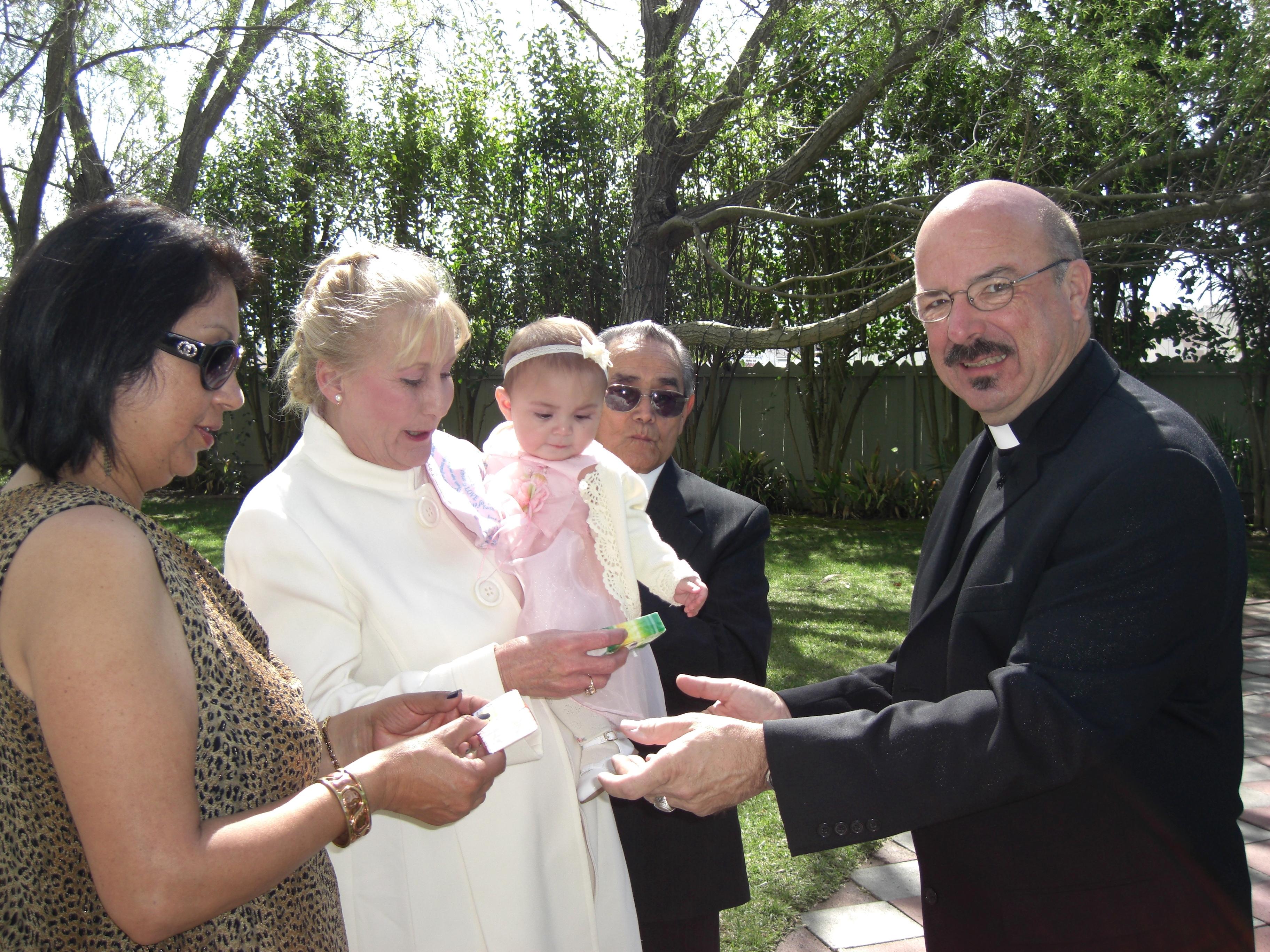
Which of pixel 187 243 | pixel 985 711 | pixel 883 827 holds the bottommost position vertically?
pixel 883 827

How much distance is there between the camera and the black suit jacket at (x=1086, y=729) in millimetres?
1863

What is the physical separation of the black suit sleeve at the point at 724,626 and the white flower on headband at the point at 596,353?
68 cm

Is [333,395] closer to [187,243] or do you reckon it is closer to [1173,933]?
[187,243]

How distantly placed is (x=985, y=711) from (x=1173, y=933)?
2.02 ft

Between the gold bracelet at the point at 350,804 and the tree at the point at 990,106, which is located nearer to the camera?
the gold bracelet at the point at 350,804

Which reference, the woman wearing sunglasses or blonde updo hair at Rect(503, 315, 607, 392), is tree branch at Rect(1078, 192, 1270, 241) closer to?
blonde updo hair at Rect(503, 315, 607, 392)

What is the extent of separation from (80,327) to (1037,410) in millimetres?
1959

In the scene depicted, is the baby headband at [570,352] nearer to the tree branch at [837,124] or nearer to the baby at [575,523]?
the baby at [575,523]

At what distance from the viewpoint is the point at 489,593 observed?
2422mm

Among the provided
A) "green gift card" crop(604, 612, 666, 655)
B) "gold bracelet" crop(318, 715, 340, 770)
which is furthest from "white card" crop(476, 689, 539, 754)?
"green gift card" crop(604, 612, 666, 655)

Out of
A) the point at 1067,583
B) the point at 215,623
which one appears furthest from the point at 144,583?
the point at 1067,583

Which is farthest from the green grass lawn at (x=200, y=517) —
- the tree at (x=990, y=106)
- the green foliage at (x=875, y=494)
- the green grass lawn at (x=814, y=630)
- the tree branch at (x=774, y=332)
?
the green foliage at (x=875, y=494)

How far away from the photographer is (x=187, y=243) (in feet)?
5.36

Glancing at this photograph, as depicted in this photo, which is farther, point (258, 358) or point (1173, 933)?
point (258, 358)
